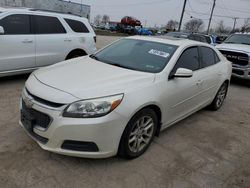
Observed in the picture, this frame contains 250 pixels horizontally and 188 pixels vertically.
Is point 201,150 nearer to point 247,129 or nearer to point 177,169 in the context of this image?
point 177,169

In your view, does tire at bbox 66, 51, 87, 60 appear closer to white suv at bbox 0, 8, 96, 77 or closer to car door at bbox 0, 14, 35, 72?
white suv at bbox 0, 8, 96, 77

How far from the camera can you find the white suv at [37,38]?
18.5 ft

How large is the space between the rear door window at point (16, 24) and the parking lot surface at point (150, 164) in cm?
202

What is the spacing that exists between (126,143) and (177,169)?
771 mm

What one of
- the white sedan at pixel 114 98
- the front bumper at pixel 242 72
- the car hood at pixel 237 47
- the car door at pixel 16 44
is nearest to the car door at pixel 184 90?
the white sedan at pixel 114 98

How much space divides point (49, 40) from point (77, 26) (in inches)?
43.6

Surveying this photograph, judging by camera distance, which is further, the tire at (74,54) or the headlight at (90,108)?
the tire at (74,54)

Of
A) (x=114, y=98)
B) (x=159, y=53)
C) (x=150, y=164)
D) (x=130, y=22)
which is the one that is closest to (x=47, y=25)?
(x=159, y=53)

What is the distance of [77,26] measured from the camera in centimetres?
714

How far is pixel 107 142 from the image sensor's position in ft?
9.33

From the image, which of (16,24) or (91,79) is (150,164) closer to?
(91,79)

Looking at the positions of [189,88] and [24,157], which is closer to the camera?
[24,157]

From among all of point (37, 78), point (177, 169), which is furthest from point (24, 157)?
point (177, 169)

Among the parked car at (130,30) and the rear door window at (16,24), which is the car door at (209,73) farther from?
the parked car at (130,30)
